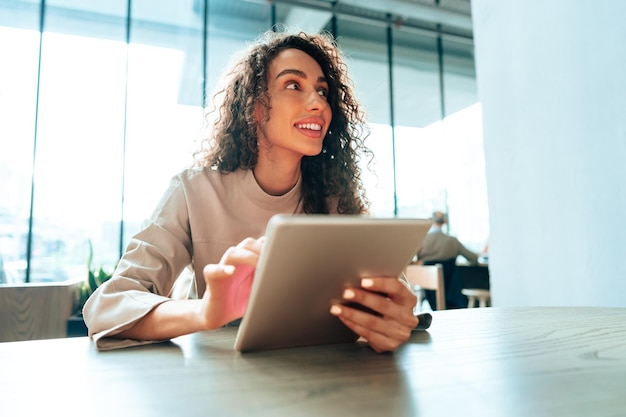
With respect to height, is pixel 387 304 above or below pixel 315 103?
below

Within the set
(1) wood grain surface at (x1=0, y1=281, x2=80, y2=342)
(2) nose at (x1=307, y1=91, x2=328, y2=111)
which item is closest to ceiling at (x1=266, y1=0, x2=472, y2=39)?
(1) wood grain surface at (x1=0, y1=281, x2=80, y2=342)

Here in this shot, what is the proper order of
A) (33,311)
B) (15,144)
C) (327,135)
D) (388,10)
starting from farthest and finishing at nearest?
1. (388,10)
2. (15,144)
3. (33,311)
4. (327,135)

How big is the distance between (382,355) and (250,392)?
0.24 meters

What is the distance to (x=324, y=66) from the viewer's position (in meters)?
1.44

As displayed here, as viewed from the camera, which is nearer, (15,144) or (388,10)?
(15,144)

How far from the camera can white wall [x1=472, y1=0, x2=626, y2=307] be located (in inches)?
70.5

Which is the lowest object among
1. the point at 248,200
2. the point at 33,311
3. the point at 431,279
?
the point at 33,311

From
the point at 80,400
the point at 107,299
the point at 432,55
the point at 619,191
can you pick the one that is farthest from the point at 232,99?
the point at 432,55

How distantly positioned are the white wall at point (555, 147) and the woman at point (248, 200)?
3.60ft

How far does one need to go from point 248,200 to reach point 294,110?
0.29 meters

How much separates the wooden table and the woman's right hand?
0.05 m

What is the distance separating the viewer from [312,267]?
522 mm

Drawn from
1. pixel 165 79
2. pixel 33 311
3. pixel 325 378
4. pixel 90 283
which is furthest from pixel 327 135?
pixel 165 79

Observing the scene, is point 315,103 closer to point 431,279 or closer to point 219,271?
point 219,271
